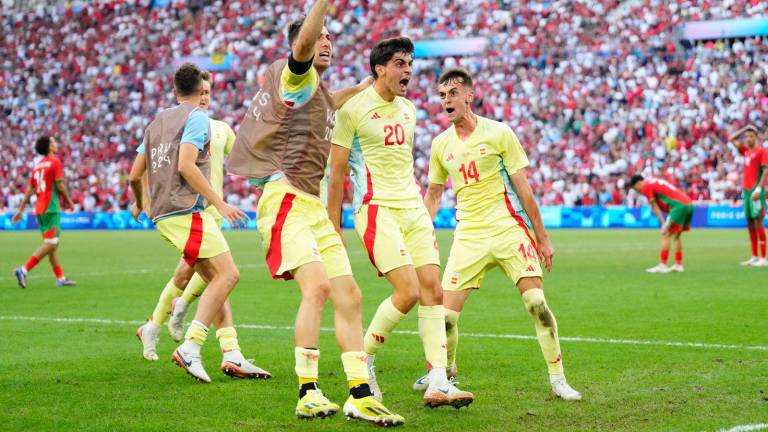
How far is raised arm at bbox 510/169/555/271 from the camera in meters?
7.60

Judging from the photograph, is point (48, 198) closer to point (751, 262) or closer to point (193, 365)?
point (193, 365)

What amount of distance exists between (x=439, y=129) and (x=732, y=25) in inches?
445

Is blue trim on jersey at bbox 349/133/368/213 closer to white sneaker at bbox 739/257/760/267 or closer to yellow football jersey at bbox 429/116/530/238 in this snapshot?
yellow football jersey at bbox 429/116/530/238

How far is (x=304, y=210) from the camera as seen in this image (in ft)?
22.3

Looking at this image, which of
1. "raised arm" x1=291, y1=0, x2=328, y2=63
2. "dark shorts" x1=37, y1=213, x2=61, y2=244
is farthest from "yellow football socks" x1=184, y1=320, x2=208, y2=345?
"dark shorts" x1=37, y1=213, x2=61, y2=244

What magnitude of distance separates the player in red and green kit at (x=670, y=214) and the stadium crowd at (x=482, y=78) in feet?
55.7

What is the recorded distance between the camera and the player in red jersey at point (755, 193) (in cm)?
1995

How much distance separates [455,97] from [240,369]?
2.66 meters

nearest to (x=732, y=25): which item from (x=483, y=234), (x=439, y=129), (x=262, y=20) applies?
(x=439, y=129)

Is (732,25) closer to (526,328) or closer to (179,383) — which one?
(526,328)

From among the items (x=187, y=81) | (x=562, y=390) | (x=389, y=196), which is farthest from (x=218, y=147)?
(x=562, y=390)

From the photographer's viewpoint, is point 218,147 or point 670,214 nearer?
point 218,147

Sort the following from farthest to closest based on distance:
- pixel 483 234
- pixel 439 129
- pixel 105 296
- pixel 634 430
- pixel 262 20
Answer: pixel 262 20, pixel 439 129, pixel 105 296, pixel 483 234, pixel 634 430

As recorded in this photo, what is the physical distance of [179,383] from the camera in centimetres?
812
